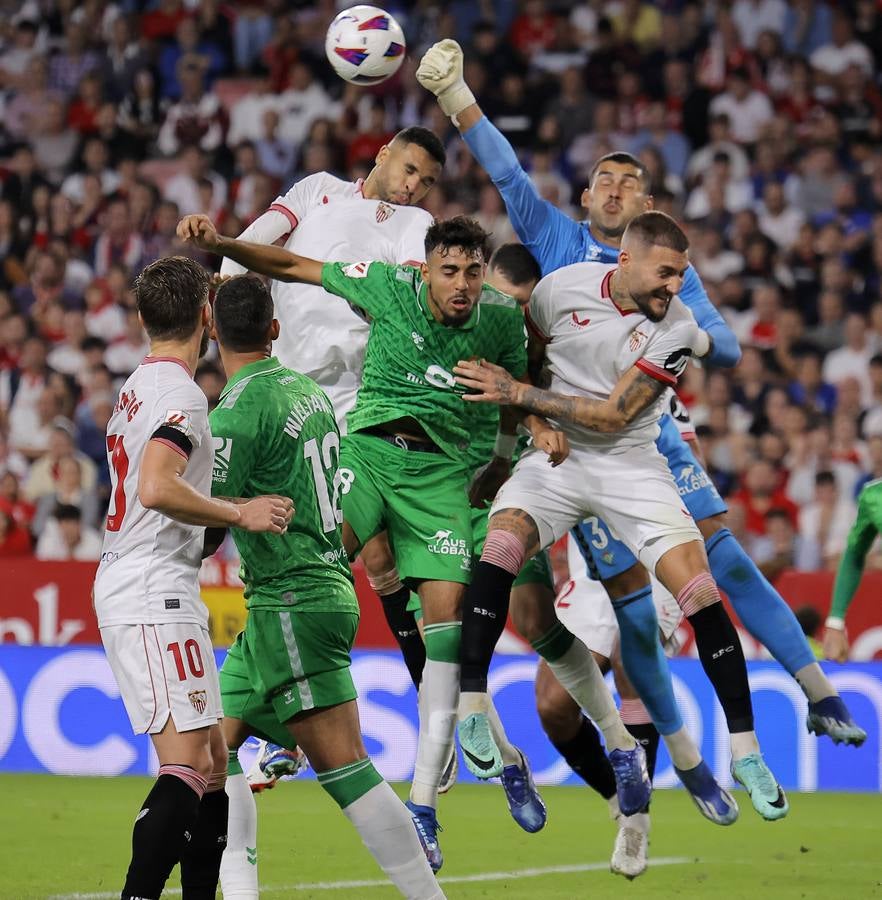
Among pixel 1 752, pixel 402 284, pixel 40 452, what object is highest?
pixel 402 284

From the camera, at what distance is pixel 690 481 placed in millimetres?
7703

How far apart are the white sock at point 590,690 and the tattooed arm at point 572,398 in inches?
47.1

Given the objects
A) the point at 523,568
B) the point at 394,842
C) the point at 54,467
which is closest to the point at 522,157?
the point at 54,467

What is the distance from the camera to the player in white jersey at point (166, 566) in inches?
195

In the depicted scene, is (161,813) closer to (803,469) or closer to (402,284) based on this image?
(402,284)

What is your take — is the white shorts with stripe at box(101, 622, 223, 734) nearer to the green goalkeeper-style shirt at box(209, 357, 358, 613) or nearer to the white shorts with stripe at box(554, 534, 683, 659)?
the green goalkeeper-style shirt at box(209, 357, 358, 613)

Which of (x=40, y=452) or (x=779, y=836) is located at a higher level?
(x=40, y=452)

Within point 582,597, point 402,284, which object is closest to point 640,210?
point 402,284

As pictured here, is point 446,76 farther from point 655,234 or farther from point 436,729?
point 436,729

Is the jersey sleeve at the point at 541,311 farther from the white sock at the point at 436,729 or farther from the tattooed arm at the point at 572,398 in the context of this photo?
the white sock at the point at 436,729

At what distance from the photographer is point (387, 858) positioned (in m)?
5.49

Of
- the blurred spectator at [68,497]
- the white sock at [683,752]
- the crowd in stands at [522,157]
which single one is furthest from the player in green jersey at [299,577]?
the blurred spectator at [68,497]

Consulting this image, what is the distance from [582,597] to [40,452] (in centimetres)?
713

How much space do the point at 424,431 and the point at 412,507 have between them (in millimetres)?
319
